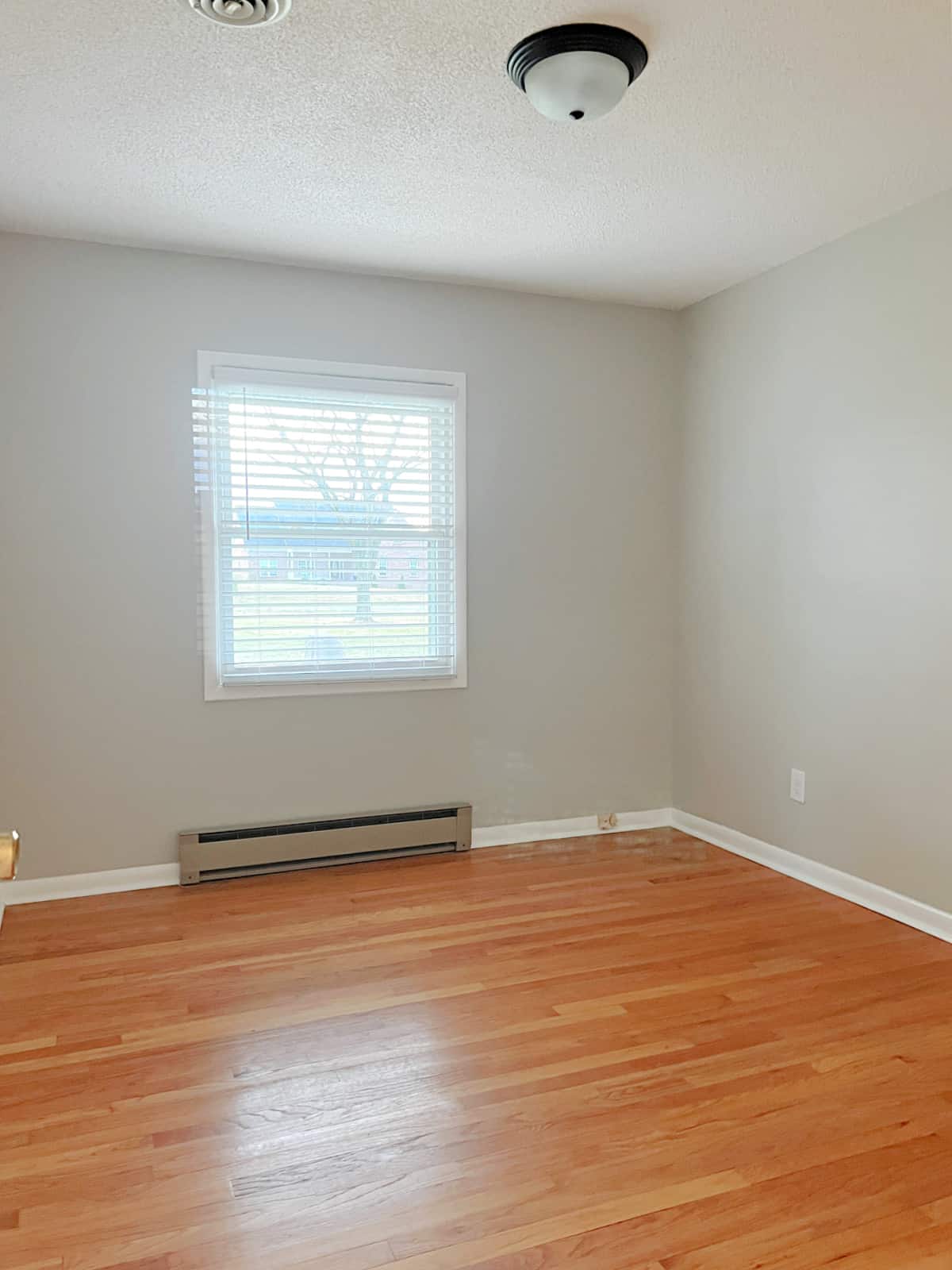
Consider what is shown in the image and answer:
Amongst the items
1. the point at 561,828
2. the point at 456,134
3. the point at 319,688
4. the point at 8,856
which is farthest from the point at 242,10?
the point at 561,828

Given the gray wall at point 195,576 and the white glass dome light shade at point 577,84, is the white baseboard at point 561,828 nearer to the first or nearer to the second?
the gray wall at point 195,576

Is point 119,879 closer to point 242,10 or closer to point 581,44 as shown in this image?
point 242,10

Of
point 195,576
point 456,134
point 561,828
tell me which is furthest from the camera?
point 561,828

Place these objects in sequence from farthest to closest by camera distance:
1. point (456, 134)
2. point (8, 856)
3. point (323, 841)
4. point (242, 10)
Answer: point (323, 841), point (456, 134), point (242, 10), point (8, 856)

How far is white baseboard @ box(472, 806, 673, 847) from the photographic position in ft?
14.1

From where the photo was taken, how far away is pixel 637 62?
2.29m

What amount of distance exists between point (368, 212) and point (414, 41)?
1.09 m

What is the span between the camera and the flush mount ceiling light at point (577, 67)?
2.21m

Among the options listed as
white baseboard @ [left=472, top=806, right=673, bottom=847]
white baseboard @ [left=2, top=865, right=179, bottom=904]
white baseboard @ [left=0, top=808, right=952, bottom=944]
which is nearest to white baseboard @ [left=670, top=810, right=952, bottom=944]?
white baseboard @ [left=0, top=808, right=952, bottom=944]

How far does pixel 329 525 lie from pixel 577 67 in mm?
2110

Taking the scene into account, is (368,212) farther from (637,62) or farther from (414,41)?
(637,62)

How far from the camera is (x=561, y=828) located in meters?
4.42

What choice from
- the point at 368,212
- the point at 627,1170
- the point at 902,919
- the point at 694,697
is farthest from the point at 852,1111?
the point at 368,212

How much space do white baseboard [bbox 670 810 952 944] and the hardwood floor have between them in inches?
3.1
